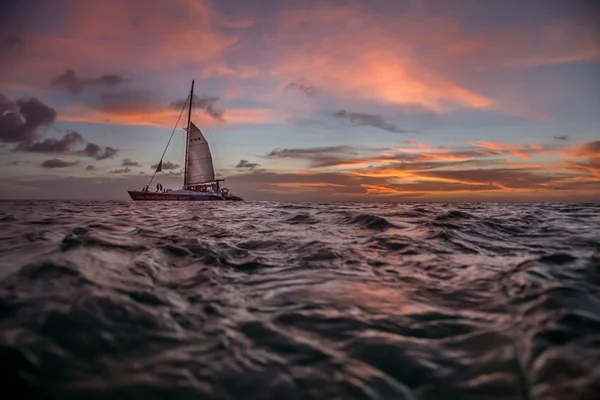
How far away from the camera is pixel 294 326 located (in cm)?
343

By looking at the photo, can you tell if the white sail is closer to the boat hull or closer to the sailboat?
the sailboat

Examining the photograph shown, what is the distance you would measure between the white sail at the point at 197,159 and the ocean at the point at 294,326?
217 ft

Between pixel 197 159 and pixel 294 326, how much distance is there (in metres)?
70.7

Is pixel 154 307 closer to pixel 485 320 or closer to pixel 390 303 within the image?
pixel 390 303

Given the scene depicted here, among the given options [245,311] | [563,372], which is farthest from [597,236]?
[245,311]

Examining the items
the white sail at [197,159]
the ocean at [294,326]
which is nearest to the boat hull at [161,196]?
the white sail at [197,159]

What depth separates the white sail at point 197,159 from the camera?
69.4 m

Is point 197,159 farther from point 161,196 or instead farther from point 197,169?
point 161,196

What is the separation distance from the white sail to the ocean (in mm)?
66091

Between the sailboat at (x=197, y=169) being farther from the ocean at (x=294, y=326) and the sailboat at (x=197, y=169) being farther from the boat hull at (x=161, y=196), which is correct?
the ocean at (x=294, y=326)

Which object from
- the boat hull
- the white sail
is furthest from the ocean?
the white sail

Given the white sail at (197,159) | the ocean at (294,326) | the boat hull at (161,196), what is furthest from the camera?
the white sail at (197,159)

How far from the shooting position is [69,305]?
3492mm

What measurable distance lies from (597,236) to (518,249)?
3.51 meters
